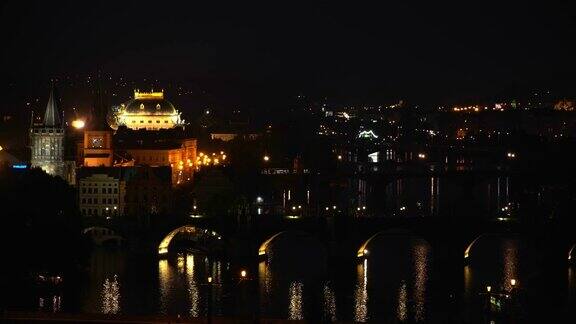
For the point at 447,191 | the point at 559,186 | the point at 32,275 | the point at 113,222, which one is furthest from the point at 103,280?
the point at 447,191

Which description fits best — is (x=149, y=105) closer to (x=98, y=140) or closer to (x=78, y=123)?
(x=78, y=123)

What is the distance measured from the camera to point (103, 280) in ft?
184

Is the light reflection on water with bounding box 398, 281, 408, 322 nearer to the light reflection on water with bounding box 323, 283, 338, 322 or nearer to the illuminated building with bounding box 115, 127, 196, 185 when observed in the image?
the light reflection on water with bounding box 323, 283, 338, 322

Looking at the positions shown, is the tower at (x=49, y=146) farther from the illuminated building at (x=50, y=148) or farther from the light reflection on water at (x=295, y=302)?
the light reflection on water at (x=295, y=302)

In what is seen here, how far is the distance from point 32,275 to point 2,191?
5.87m

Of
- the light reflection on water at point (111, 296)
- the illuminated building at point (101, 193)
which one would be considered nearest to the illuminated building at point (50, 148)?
the illuminated building at point (101, 193)

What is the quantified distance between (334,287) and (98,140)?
30.9 metres

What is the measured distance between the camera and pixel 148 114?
110m

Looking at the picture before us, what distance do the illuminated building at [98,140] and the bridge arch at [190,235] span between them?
13.1m

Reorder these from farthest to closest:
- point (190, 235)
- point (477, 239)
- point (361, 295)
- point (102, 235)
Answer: point (190, 235), point (102, 235), point (477, 239), point (361, 295)

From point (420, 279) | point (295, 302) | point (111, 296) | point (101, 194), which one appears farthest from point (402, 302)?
point (101, 194)

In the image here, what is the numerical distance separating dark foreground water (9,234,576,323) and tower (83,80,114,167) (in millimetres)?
17531

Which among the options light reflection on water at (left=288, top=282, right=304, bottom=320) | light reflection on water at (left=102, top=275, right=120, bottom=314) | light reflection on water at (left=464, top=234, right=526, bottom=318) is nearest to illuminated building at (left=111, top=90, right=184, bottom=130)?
light reflection on water at (left=464, top=234, right=526, bottom=318)

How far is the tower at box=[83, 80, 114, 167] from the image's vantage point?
82.1 metres
